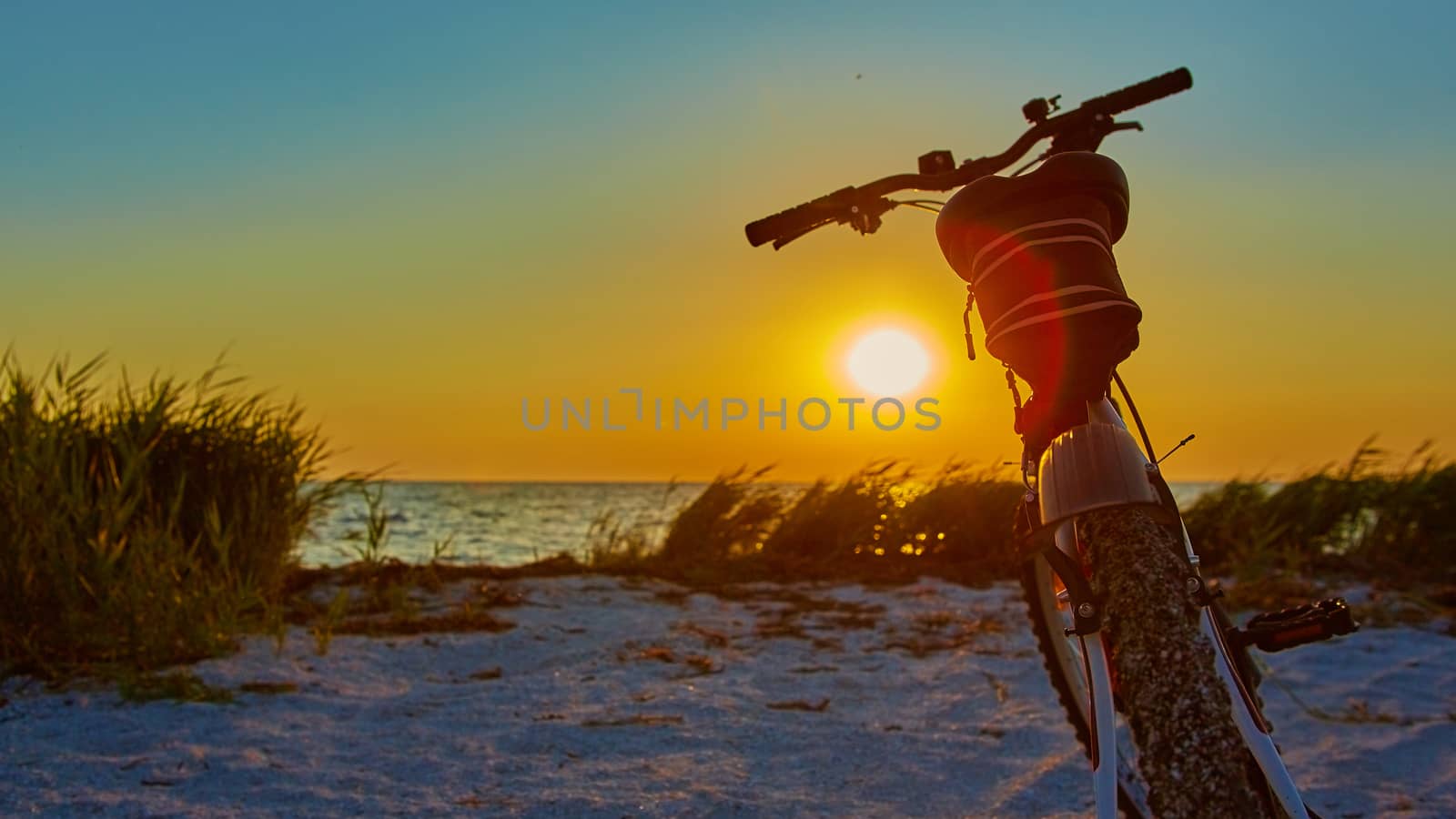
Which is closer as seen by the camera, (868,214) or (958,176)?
(958,176)

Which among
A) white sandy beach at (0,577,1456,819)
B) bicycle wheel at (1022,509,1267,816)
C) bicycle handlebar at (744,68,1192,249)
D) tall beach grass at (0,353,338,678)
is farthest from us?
tall beach grass at (0,353,338,678)

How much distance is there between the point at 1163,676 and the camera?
1404 mm

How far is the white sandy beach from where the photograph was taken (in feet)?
9.03

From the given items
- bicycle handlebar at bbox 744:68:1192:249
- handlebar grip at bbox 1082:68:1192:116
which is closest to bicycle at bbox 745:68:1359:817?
bicycle handlebar at bbox 744:68:1192:249

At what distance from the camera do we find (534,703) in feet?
12.3

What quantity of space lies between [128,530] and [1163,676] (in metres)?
4.58

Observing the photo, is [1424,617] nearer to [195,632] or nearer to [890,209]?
[890,209]

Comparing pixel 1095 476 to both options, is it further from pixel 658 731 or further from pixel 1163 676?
pixel 658 731

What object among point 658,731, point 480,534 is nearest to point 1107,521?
point 658,731

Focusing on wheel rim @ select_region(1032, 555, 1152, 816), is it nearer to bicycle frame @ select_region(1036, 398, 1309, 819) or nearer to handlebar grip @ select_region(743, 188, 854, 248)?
bicycle frame @ select_region(1036, 398, 1309, 819)

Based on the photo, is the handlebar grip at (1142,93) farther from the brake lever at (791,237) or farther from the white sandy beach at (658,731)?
the white sandy beach at (658,731)

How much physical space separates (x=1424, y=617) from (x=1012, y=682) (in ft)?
9.64

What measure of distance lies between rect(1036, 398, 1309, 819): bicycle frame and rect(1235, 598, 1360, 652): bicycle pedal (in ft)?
0.16

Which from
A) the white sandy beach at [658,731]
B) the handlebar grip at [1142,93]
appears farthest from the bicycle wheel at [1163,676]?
the white sandy beach at [658,731]
